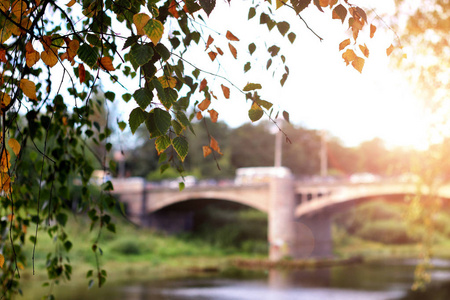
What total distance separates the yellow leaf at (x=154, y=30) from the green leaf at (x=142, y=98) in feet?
0.56

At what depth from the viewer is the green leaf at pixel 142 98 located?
1802 mm

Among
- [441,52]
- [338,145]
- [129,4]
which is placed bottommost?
[129,4]

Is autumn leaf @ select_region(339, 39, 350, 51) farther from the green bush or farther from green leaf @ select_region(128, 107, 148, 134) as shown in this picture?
the green bush

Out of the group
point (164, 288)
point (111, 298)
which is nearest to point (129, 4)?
point (111, 298)

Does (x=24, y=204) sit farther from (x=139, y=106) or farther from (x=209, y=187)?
(x=209, y=187)

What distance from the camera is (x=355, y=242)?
38.4 metres

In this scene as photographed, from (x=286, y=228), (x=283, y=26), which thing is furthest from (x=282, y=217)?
(x=283, y=26)

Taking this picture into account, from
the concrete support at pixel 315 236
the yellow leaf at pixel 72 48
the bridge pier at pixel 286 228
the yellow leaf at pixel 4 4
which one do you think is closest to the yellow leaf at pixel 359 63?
the yellow leaf at pixel 72 48

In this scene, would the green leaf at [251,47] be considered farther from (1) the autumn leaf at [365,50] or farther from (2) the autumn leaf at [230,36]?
(1) the autumn leaf at [365,50]

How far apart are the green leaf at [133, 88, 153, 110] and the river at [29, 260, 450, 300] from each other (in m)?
14.0

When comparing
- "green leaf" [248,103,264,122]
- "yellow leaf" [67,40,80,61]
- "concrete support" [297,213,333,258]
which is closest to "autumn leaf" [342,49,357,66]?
"green leaf" [248,103,264,122]

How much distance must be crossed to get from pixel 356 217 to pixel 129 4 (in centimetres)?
4158

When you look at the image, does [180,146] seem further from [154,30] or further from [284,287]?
[284,287]

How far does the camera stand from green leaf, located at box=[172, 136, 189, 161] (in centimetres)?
197
